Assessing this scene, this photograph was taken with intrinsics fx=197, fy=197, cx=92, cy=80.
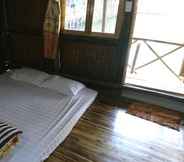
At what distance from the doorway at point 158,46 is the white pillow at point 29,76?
161 cm

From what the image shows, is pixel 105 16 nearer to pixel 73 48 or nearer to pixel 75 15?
pixel 75 15

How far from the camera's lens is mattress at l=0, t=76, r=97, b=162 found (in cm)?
153

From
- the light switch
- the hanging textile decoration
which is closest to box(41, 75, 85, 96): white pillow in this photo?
the hanging textile decoration

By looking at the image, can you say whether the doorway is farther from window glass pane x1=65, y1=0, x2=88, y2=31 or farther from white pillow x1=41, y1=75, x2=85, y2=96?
white pillow x1=41, y1=75, x2=85, y2=96

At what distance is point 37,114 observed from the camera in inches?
78.4

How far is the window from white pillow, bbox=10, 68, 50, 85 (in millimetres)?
801

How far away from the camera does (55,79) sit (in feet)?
8.82

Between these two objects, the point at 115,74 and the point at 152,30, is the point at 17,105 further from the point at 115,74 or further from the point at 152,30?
the point at 152,30

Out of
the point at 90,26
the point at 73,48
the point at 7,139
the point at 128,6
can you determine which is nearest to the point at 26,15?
the point at 73,48

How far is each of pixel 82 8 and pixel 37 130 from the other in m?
1.85

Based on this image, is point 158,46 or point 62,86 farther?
point 158,46

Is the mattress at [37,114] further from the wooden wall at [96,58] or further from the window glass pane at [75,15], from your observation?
the window glass pane at [75,15]

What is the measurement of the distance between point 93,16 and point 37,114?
1569mm

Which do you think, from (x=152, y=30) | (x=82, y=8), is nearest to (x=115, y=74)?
(x=82, y=8)
